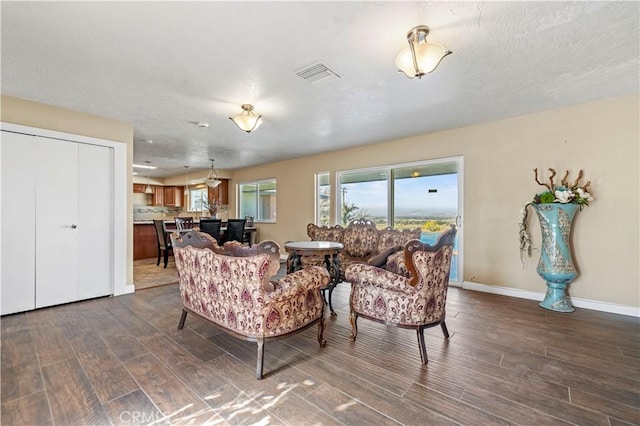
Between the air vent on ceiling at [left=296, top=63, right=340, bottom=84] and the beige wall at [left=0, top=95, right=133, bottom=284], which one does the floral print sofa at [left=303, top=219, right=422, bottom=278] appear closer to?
the air vent on ceiling at [left=296, top=63, right=340, bottom=84]

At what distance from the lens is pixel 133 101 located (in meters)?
3.24

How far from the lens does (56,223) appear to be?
336 cm

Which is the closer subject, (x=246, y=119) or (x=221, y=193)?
(x=246, y=119)

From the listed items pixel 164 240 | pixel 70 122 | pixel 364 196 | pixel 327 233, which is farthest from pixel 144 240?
pixel 364 196

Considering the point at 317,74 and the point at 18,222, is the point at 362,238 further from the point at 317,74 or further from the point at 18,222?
the point at 18,222

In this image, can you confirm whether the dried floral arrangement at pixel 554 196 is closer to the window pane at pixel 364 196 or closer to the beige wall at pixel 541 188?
the beige wall at pixel 541 188

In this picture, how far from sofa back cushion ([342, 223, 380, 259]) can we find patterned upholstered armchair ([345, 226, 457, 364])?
1.57 metres

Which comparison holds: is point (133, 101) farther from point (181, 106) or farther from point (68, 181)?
point (68, 181)

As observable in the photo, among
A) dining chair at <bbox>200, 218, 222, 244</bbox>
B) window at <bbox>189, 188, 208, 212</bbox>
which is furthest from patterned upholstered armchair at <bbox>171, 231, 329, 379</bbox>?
window at <bbox>189, 188, 208, 212</bbox>

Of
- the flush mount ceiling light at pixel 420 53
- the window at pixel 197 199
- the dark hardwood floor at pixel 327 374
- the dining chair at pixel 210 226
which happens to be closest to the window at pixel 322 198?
the dining chair at pixel 210 226

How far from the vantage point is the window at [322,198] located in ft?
20.3

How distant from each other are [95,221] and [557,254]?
232 inches

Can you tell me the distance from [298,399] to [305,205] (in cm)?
500

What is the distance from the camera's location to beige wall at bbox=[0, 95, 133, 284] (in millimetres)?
3092
